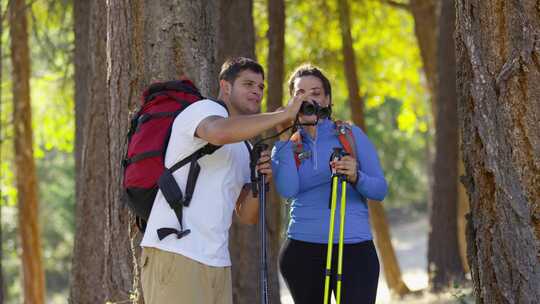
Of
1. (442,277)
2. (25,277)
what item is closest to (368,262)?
(442,277)

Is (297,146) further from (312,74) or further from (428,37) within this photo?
(428,37)

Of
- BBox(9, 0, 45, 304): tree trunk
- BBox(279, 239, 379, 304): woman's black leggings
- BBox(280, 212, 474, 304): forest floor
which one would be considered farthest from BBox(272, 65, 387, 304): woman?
BBox(280, 212, 474, 304): forest floor

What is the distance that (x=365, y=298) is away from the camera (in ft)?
17.0

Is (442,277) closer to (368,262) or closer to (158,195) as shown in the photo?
(368,262)

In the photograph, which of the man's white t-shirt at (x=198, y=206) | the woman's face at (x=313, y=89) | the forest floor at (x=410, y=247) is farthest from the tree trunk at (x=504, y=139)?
the forest floor at (x=410, y=247)

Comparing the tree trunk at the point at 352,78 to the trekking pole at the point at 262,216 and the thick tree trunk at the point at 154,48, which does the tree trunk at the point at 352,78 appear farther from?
the trekking pole at the point at 262,216

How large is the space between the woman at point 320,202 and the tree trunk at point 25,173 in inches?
448

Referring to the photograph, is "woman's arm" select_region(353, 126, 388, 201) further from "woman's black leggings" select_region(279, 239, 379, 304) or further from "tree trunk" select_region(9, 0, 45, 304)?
"tree trunk" select_region(9, 0, 45, 304)

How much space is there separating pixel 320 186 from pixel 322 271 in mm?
460

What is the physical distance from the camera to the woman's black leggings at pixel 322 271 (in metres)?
5.20

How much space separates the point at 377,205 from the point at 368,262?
12332mm

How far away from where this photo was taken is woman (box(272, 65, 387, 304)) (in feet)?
17.1

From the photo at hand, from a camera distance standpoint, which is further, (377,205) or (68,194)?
(68,194)

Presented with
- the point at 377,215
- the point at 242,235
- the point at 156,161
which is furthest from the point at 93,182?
the point at 377,215
